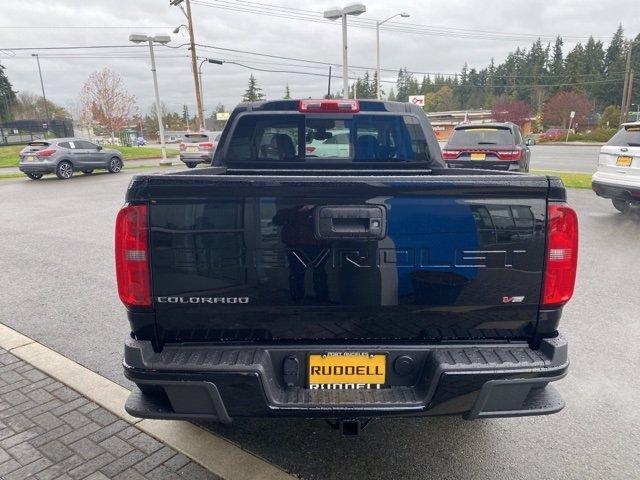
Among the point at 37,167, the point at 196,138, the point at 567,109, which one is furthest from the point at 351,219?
the point at 567,109

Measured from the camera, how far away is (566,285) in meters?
2.23

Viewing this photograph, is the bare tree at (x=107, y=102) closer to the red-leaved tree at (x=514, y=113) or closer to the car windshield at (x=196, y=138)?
the car windshield at (x=196, y=138)

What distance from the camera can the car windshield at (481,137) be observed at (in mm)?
11086

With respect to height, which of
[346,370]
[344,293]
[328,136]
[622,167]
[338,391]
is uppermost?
[328,136]

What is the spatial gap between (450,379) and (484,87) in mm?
117289

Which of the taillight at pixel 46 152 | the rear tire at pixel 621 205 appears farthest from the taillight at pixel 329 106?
the taillight at pixel 46 152

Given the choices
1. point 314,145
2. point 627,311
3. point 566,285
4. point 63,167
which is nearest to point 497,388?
point 566,285

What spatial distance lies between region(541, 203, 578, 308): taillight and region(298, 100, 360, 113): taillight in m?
1.94

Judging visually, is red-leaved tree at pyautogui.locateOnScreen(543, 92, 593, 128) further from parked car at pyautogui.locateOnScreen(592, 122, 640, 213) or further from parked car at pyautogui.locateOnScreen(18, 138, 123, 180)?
parked car at pyautogui.locateOnScreen(592, 122, 640, 213)

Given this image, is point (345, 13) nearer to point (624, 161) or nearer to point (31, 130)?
point (624, 161)

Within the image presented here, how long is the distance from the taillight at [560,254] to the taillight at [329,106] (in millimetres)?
1938

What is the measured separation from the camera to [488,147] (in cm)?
1105

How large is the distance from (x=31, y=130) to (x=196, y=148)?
35906 millimetres

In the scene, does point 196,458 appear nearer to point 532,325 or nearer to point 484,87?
point 532,325
